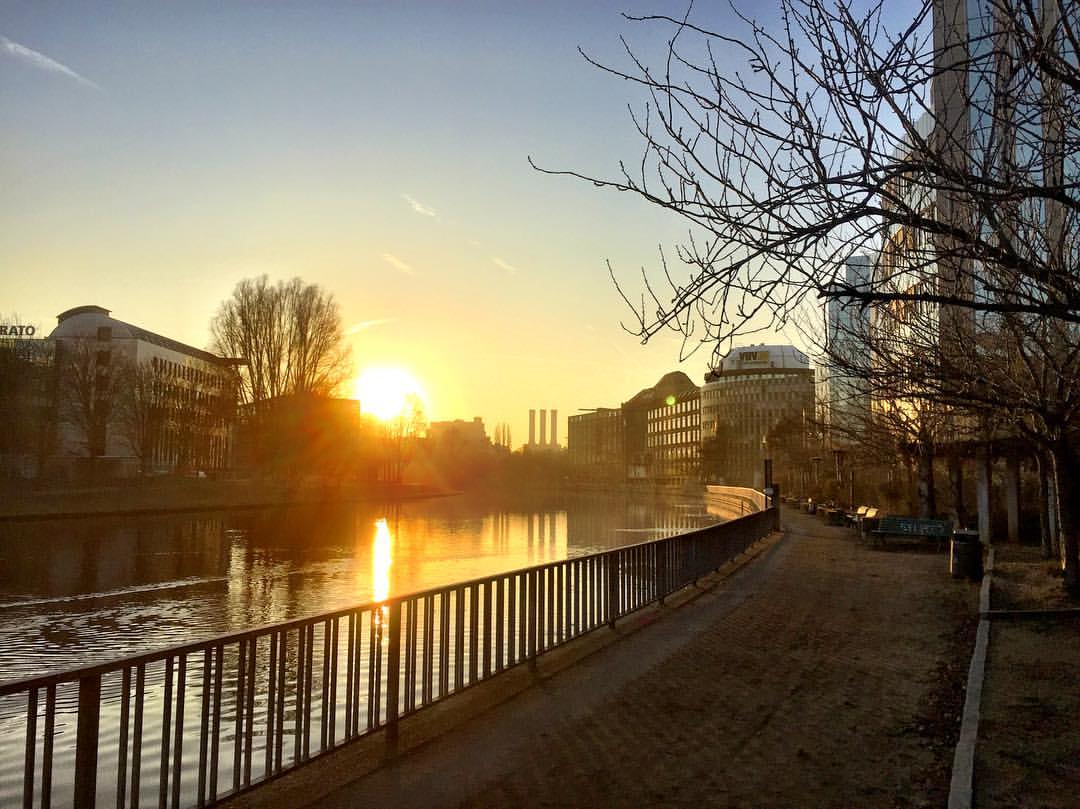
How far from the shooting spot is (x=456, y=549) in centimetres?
2609

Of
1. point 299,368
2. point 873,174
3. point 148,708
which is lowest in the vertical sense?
point 148,708

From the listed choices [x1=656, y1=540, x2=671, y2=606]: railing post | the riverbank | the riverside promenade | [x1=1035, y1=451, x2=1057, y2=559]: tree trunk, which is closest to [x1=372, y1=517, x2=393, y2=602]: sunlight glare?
the riverside promenade


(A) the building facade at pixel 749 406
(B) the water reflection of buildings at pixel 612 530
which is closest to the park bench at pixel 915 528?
(B) the water reflection of buildings at pixel 612 530

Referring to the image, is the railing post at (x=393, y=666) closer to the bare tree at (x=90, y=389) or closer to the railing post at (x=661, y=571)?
the railing post at (x=661, y=571)

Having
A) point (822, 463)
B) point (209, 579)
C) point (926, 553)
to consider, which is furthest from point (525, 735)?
point (822, 463)

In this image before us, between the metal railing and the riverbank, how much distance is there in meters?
30.6

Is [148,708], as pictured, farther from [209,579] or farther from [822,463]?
[822,463]

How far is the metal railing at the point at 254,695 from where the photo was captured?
430 centimetres

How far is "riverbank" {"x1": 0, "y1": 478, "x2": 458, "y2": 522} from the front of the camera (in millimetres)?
37438

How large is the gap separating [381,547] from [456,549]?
224 cm

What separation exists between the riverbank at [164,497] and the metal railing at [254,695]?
30609 mm

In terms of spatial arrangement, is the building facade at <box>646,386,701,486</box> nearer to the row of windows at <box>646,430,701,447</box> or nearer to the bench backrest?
the row of windows at <box>646,430,701,447</box>

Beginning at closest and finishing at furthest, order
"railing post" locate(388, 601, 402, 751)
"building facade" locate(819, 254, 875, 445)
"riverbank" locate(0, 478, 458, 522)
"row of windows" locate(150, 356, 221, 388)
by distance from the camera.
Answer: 1. "railing post" locate(388, 601, 402, 751)
2. "building facade" locate(819, 254, 875, 445)
3. "riverbank" locate(0, 478, 458, 522)
4. "row of windows" locate(150, 356, 221, 388)

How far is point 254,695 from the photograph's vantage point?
17.0ft
